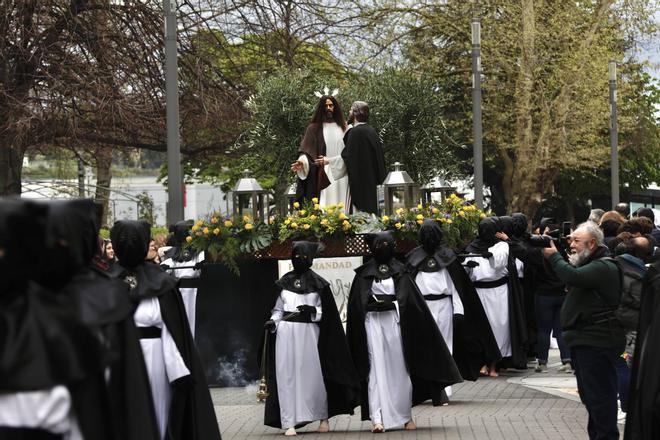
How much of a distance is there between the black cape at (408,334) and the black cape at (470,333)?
2.21 m

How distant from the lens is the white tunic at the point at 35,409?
5.38 metres

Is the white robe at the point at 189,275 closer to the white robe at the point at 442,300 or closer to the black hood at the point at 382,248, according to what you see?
the white robe at the point at 442,300

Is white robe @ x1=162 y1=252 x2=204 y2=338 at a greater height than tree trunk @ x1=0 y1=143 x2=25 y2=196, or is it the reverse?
tree trunk @ x1=0 y1=143 x2=25 y2=196

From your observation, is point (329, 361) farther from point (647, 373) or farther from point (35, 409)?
point (35, 409)

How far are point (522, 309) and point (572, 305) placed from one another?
850 cm

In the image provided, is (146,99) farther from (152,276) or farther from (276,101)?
(152,276)

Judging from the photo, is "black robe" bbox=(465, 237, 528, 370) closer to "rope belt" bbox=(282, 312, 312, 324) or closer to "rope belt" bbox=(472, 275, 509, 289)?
"rope belt" bbox=(472, 275, 509, 289)

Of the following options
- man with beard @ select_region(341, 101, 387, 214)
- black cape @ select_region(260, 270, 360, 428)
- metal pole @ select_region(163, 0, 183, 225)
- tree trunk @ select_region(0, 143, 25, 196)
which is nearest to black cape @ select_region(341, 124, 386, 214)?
man with beard @ select_region(341, 101, 387, 214)

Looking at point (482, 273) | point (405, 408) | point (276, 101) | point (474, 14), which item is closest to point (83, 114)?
point (276, 101)

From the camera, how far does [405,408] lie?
1300cm

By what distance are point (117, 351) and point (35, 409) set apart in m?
1.21

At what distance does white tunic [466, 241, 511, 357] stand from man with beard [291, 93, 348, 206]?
2.27 meters

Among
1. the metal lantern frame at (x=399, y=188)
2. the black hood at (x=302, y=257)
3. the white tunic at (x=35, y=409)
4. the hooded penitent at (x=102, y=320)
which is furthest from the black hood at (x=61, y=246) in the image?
the metal lantern frame at (x=399, y=188)

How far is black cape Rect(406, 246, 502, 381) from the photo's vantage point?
52.7 ft
